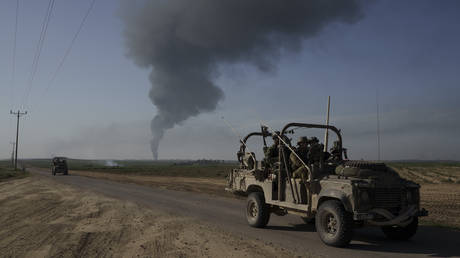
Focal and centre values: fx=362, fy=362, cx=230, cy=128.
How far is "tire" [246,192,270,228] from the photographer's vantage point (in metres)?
9.70

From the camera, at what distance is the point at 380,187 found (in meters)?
7.17

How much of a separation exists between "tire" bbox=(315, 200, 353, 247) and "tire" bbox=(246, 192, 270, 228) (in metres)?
2.24

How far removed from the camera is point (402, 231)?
8.13m

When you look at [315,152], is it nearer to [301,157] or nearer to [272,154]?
[301,157]

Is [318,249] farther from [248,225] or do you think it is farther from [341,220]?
[248,225]

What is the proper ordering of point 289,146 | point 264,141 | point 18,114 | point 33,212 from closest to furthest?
point 289,146 < point 264,141 < point 33,212 < point 18,114

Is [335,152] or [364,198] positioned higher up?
[335,152]

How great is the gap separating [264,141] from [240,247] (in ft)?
14.0

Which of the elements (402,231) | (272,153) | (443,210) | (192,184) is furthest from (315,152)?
(192,184)

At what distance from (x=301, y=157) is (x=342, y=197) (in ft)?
6.92

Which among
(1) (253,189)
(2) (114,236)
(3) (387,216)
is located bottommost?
(2) (114,236)

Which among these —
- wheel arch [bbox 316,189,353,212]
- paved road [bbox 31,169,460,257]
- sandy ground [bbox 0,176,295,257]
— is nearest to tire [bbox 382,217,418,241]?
paved road [bbox 31,169,460,257]

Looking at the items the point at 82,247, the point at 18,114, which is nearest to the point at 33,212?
the point at 82,247

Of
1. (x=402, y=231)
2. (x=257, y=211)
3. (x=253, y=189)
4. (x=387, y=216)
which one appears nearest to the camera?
(x=387, y=216)
